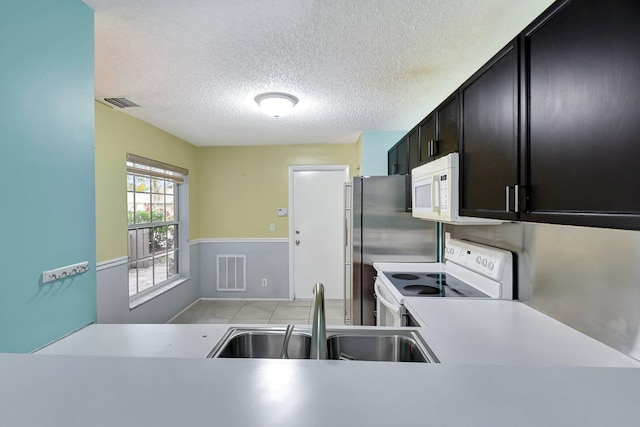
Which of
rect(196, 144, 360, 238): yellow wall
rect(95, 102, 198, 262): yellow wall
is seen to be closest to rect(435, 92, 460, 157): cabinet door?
rect(196, 144, 360, 238): yellow wall

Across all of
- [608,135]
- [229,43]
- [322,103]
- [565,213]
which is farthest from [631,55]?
[322,103]

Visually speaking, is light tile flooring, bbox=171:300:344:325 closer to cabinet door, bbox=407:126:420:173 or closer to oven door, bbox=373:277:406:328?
oven door, bbox=373:277:406:328

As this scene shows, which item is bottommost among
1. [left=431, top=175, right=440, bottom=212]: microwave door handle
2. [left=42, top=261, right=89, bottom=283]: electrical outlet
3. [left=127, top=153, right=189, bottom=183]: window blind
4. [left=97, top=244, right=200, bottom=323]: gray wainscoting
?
[left=97, top=244, right=200, bottom=323]: gray wainscoting

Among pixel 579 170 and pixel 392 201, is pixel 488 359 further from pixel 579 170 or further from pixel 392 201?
pixel 392 201

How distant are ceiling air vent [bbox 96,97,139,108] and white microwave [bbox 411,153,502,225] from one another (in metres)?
2.52

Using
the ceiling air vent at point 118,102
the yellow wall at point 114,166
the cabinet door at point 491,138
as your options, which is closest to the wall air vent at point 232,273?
the yellow wall at point 114,166

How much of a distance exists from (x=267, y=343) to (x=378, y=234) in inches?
71.0

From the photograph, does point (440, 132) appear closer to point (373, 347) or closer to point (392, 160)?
point (392, 160)

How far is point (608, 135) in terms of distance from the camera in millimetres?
780

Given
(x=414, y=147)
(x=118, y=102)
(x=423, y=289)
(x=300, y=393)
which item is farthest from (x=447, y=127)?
(x=118, y=102)

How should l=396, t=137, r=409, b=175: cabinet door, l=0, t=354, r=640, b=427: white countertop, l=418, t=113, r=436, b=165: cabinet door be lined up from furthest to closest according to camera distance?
1. l=396, t=137, r=409, b=175: cabinet door
2. l=418, t=113, r=436, b=165: cabinet door
3. l=0, t=354, r=640, b=427: white countertop

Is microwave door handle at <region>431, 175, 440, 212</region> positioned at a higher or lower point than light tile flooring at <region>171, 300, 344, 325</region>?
higher

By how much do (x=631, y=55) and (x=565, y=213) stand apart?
45 centimetres

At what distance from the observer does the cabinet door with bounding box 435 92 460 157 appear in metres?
1.72
